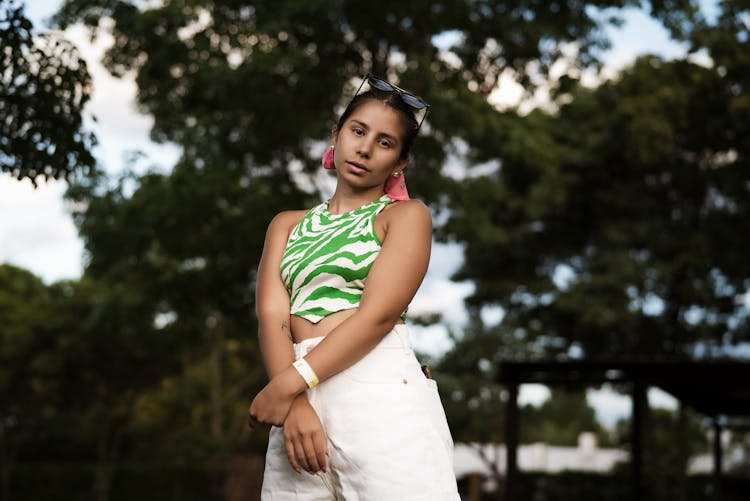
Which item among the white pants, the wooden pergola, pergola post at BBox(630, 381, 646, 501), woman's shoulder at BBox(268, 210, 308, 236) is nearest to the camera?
the white pants

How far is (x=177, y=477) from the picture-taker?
3391cm

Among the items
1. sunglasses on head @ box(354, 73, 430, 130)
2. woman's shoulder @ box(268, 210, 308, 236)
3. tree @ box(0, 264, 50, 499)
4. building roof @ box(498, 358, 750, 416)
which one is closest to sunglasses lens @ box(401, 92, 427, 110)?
sunglasses on head @ box(354, 73, 430, 130)

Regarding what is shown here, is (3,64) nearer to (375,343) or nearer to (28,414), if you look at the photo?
(375,343)

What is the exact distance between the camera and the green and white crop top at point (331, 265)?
2445mm

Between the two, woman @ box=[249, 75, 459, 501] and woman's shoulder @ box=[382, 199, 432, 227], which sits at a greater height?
woman's shoulder @ box=[382, 199, 432, 227]

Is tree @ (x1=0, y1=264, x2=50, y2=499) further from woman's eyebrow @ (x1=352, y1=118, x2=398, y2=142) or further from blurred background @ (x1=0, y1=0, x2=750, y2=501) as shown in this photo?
woman's eyebrow @ (x1=352, y1=118, x2=398, y2=142)

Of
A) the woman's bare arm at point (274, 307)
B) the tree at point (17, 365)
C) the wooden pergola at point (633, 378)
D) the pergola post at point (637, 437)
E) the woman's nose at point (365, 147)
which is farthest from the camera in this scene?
the tree at point (17, 365)

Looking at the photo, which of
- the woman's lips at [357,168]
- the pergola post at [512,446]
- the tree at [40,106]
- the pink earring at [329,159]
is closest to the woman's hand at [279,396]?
the woman's lips at [357,168]

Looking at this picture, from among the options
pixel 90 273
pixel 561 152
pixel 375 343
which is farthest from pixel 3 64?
pixel 561 152

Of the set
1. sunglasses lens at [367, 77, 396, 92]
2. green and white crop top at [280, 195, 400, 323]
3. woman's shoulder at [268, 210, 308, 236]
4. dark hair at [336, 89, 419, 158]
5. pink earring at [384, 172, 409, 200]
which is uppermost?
Result: sunglasses lens at [367, 77, 396, 92]

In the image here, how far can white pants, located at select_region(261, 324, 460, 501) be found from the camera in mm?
2281

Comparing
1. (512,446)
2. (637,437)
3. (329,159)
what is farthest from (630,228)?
(329,159)

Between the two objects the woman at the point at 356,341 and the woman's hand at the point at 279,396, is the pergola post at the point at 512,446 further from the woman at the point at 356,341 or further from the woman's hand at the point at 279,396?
the woman's hand at the point at 279,396

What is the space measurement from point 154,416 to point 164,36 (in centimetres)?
2016
